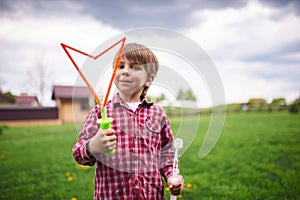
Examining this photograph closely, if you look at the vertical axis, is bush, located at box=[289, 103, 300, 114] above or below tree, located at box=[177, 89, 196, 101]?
below

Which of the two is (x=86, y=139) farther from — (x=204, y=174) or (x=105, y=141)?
(x=204, y=174)

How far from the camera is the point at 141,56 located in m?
1.46

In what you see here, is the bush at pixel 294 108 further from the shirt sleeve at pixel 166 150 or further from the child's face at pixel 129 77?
the child's face at pixel 129 77

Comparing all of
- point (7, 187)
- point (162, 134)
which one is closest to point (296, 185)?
point (162, 134)

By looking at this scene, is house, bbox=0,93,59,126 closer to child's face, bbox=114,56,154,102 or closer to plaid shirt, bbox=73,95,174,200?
plaid shirt, bbox=73,95,174,200

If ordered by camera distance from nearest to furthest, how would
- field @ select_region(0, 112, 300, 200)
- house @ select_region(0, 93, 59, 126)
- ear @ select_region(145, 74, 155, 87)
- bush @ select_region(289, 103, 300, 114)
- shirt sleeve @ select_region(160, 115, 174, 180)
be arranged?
1. ear @ select_region(145, 74, 155, 87)
2. shirt sleeve @ select_region(160, 115, 174, 180)
3. field @ select_region(0, 112, 300, 200)
4. bush @ select_region(289, 103, 300, 114)
5. house @ select_region(0, 93, 59, 126)

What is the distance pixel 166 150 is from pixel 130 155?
324 mm

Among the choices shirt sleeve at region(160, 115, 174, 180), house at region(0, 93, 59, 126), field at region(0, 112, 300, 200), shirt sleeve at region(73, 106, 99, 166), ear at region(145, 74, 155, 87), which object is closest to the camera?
shirt sleeve at region(73, 106, 99, 166)

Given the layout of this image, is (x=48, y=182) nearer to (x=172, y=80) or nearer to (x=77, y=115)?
(x=77, y=115)

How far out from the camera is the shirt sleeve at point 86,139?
1396 millimetres

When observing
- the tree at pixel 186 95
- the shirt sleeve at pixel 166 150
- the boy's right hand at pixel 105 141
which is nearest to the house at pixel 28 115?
the shirt sleeve at pixel 166 150

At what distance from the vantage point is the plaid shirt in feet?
4.85

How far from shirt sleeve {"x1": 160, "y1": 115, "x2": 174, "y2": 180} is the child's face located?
0.36 m

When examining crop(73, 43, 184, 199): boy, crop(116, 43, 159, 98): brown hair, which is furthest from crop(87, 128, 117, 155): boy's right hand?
crop(116, 43, 159, 98): brown hair
